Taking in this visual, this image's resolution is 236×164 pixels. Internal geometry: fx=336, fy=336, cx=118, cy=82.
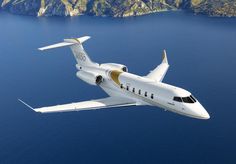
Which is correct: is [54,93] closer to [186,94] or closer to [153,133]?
[153,133]

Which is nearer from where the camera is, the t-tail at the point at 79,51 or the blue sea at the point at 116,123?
the t-tail at the point at 79,51

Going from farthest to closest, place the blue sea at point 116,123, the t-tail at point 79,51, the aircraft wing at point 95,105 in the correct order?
1. the blue sea at point 116,123
2. the t-tail at point 79,51
3. the aircraft wing at point 95,105

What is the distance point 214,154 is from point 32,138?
180 ft

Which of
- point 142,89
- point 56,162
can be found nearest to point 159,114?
point 56,162

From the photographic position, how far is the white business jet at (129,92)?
57.2 metres

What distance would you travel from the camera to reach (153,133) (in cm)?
10319

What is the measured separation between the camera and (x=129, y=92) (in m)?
65.4

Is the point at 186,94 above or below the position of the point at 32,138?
above

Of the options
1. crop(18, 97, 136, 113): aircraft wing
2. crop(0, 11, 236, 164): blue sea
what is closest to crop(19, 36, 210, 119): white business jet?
crop(18, 97, 136, 113): aircraft wing

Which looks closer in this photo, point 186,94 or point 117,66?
point 186,94

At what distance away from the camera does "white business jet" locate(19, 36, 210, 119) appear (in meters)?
57.2

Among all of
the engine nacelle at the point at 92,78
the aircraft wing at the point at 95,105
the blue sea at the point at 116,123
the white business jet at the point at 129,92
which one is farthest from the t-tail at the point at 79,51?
the blue sea at the point at 116,123

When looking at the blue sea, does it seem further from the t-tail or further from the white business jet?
the t-tail

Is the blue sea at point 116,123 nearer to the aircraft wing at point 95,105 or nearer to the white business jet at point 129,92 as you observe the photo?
the white business jet at point 129,92
